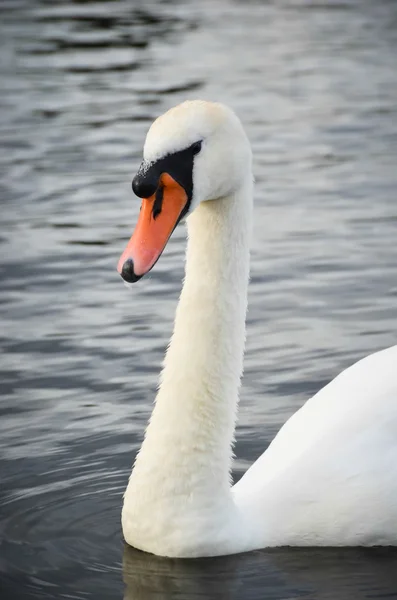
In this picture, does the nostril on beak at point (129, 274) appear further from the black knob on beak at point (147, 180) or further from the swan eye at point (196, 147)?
the swan eye at point (196, 147)

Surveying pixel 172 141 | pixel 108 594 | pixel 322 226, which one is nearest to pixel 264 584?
pixel 108 594

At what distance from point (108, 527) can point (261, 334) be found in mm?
3268

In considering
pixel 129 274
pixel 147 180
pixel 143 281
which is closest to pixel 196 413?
pixel 129 274

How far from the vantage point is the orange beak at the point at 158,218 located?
18.6ft

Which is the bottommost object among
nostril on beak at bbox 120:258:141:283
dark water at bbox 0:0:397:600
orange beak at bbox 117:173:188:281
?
dark water at bbox 0:0:397:600

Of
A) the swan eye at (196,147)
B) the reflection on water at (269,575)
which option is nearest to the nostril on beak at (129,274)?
the swan eye at (196,147)

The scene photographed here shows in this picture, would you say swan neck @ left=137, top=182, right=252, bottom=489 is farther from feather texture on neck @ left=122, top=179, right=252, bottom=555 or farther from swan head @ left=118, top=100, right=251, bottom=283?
swan head @ left=118, top=100, right=251, bottom=283

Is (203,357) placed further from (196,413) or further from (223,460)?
(223,460)

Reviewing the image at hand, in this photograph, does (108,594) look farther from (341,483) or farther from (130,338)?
A: (130,338)

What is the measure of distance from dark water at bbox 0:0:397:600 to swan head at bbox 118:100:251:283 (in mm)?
1446

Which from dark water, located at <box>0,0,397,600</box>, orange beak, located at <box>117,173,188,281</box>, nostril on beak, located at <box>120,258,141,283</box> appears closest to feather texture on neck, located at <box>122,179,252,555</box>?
dark water, located at <box>0,0,397,600</box>

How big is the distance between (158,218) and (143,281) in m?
5.38

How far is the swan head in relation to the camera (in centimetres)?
564

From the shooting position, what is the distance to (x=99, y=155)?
16.0 meters
